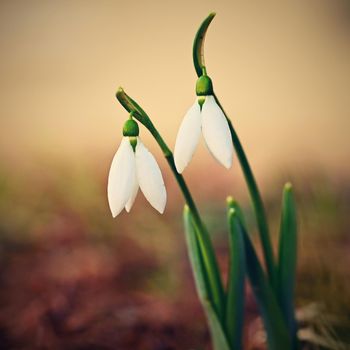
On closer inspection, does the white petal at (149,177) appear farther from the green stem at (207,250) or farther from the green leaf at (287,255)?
the green leaf at (287,255)

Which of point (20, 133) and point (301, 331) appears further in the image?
point (20, 133)

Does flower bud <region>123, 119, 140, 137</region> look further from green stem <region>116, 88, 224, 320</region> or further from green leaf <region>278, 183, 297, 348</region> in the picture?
green leaf <region>278, 183, 297, 348</region>

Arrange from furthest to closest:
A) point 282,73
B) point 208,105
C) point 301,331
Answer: point 282,73
point 301,331
point 208,105

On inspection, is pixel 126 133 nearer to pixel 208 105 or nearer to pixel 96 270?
pixel 208 105

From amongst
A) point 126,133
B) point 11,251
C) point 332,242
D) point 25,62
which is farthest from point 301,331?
point 25,62

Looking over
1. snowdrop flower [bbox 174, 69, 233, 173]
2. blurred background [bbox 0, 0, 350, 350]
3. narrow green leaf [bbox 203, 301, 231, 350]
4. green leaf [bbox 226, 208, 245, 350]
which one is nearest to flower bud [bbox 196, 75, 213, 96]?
snowdrop flower [bbox 174, 69, 233, 173]

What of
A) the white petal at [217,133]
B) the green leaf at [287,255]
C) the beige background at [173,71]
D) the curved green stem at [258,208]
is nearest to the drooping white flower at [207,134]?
the white petal at [217,133]

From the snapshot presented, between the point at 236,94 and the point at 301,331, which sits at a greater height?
the point at 236,94
